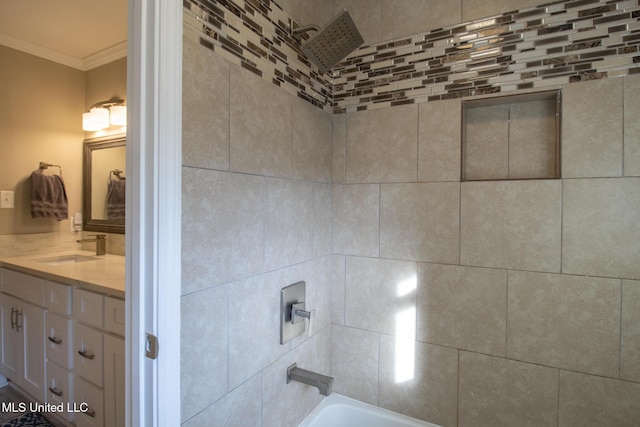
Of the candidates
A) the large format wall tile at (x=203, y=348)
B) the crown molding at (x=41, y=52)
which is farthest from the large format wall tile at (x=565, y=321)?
the crown molding at (x=41, y=52)

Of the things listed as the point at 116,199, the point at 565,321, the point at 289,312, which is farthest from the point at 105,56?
the point at 565,321

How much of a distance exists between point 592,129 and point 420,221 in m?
0.77

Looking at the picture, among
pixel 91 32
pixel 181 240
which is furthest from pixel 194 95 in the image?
pixel 91 32

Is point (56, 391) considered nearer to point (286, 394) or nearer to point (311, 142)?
point (286, 394)

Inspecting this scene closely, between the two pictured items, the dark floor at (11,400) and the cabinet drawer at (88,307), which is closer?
the cabinet drawer at (88,307)

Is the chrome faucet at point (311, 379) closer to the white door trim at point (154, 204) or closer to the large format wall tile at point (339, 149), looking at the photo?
the white door trim at point (154, 204)

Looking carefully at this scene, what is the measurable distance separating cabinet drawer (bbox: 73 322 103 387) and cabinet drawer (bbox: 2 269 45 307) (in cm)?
47

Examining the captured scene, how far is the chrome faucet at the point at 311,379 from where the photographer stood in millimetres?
1288

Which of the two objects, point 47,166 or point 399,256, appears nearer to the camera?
point 399,256

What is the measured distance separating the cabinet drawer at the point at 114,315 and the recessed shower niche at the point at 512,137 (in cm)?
174

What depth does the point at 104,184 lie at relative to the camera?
2391 millimetres

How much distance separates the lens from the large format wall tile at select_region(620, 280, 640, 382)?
1.14 meters

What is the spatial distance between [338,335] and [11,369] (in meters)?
2.39

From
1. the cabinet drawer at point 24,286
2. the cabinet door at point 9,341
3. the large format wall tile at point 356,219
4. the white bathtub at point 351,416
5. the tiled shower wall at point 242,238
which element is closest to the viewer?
the tiled shower wall at point 242,238
